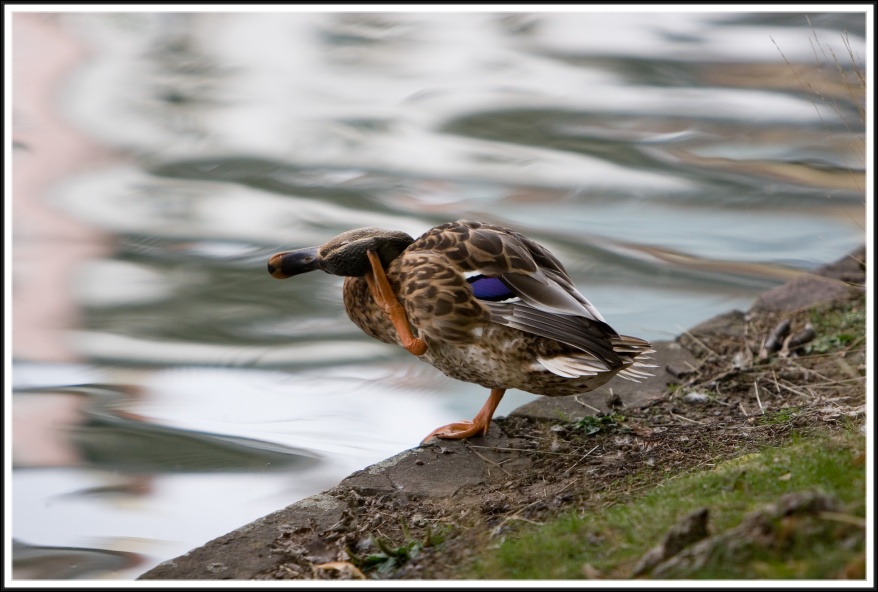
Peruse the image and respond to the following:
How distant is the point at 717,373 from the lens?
18.5 ft

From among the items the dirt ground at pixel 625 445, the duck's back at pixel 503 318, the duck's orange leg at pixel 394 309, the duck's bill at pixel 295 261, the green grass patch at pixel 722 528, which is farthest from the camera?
the duck's bill at pixel 295 261

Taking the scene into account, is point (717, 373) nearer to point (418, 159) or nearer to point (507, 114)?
point (418, 159)

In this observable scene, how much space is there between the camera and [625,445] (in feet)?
15.4

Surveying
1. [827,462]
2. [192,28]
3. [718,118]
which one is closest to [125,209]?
[192,28]

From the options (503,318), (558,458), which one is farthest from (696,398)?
(503,318)

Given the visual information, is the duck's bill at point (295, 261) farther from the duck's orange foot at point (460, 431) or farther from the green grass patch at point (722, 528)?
the green grass patch at point (722, 528)

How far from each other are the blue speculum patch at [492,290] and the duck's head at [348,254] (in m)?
0.52

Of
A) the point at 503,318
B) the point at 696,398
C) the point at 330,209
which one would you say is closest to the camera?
the point at 503,318

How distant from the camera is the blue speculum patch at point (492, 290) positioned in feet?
Answer: 14.7

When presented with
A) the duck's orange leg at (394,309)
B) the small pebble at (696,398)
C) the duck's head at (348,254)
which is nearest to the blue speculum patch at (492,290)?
the duck's orange leg at (394,309)

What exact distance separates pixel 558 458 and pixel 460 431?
1.83 ft

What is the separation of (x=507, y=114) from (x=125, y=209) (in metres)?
4.07

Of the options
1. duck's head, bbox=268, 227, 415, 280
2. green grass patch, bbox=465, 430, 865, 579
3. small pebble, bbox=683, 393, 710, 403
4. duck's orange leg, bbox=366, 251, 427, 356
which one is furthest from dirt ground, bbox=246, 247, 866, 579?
duck's head, bbox=268, 227, 415, 280

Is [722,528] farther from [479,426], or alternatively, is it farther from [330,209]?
[330,209]
